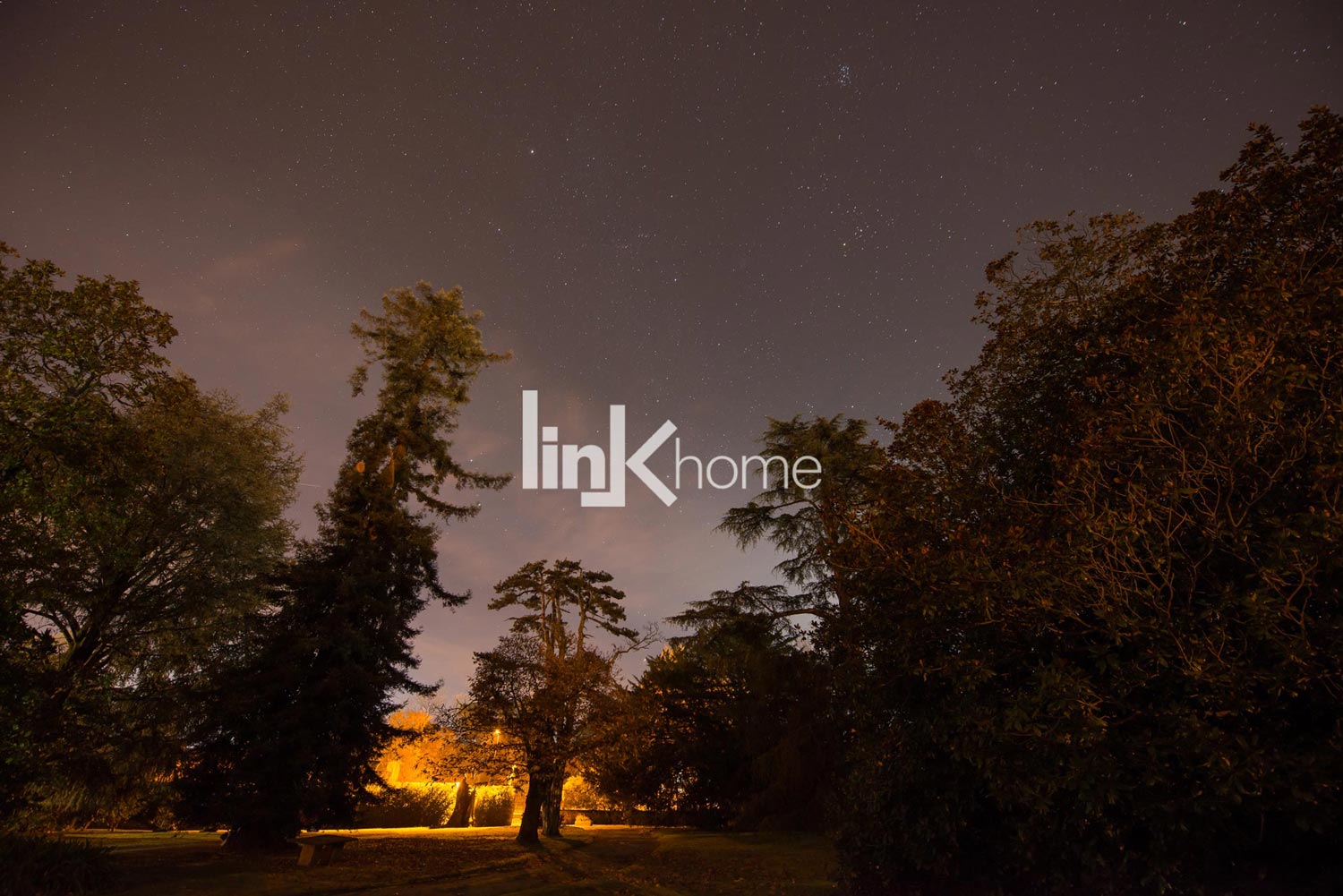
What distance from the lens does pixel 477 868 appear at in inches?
652

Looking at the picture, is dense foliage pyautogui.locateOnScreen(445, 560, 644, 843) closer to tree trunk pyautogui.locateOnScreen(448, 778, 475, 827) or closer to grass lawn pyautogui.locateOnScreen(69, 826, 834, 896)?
grass lawn pyautogui.locateOnScreen(69, 826, 834, 896)

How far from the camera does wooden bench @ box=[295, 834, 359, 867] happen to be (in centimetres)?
1498

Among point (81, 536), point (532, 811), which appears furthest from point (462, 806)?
point (81, 536)

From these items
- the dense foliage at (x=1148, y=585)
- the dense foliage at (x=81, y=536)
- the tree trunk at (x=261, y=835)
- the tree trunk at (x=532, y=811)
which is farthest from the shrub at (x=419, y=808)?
the dense foliage at (x=1148, y=585)

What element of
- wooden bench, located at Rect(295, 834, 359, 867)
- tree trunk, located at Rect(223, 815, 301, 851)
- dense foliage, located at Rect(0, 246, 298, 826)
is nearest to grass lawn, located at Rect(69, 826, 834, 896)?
wooden bench, located at Rect(295, 834, 359, 867)

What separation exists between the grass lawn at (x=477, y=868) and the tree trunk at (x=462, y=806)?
15.5 metres

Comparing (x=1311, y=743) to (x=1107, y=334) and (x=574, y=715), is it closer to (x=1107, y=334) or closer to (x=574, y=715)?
(x=1107, y=334)

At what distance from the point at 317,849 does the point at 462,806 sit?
997 inches

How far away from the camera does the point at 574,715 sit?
22688mm

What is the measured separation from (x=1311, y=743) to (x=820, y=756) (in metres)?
17.7

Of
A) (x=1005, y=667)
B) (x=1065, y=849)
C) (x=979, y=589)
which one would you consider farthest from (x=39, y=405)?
(x=1065, y=849)

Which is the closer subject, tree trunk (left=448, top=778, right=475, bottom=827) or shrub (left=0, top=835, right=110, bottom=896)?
shrub (left=0, top=835, right=110, bottom=896)

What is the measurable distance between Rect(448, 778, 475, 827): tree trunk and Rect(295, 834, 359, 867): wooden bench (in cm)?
2312

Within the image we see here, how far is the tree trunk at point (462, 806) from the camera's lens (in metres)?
36.9
